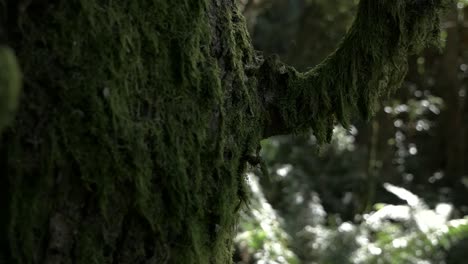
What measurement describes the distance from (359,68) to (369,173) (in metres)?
3.74

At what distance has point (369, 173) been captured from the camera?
16.1ft

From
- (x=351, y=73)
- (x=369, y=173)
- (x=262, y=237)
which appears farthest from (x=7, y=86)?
(x=369, y=173)

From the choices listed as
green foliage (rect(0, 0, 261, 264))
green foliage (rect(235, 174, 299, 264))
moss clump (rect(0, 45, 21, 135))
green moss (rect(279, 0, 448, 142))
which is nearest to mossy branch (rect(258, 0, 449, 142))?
green moss (rect(279, 0, 448, 142))

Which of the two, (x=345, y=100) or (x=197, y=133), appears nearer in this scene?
(x=197, y=133)

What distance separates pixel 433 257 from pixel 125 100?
139 inches

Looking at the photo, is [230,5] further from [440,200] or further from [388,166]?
[388,166]

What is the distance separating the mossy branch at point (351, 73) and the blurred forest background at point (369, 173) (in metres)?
2.03

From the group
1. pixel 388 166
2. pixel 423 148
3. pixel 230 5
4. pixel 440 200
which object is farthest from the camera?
pixel 423 148

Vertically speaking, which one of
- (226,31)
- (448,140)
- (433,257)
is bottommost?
(226,31)

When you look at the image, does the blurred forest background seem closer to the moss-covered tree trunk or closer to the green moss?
the green moss

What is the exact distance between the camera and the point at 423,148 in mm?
6133

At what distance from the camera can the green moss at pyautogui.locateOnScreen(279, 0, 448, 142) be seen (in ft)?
4.12

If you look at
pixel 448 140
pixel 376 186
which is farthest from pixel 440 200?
pixel 448 140

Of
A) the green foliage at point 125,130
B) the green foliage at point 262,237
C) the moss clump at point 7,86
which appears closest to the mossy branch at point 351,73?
the green foliage at point 125,130
